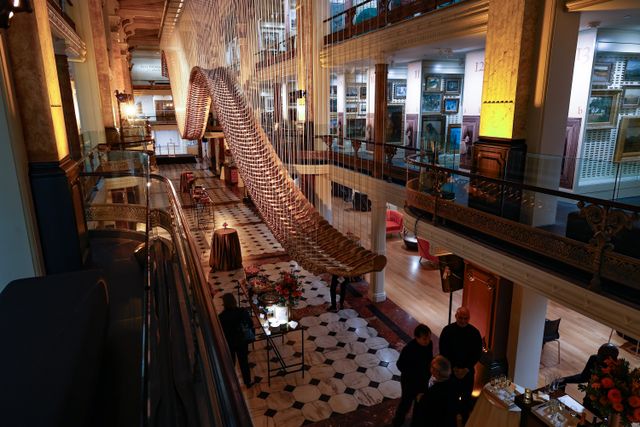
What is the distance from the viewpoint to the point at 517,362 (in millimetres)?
5496

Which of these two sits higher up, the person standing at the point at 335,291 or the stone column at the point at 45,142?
the stone column at the point at 45,142

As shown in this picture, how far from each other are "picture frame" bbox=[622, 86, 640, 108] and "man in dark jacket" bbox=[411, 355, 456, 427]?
575 centimetres

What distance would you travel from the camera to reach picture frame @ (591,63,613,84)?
6.60 metres

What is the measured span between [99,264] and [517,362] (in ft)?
16.6

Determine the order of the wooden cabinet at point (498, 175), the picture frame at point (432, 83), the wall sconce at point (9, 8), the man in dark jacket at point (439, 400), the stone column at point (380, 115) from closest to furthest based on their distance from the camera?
the wall sconce at point (9, 8) < the man in dark jacket at point (439, 400) < the wooden cabinet at point (498, 175) < the stone column at point (380, 115) < the picture frame at point (432, 83)

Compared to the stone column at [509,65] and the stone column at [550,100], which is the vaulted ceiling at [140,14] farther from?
the stone column at [550,100]

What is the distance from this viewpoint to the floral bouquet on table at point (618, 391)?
2914mm

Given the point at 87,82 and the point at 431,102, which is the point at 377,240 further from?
the point at 87,82

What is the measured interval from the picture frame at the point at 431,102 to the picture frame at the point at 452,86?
0.77 ft

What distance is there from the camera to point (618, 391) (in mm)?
2971

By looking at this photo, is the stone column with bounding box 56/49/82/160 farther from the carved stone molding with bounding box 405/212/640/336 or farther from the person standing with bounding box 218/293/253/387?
the carved stone molding with bounding box 405/212/640/336

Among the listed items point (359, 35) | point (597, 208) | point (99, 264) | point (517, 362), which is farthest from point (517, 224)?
point (359, 35)

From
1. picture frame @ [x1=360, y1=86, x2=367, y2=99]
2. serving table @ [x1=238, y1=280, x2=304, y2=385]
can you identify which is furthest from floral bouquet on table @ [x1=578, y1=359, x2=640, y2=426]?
picture frame @ [x1=360, y1=86, x2=367, y2=99]

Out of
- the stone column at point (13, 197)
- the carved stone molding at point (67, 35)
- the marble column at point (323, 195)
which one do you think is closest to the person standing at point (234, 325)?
the stone column at point (13, 197)
